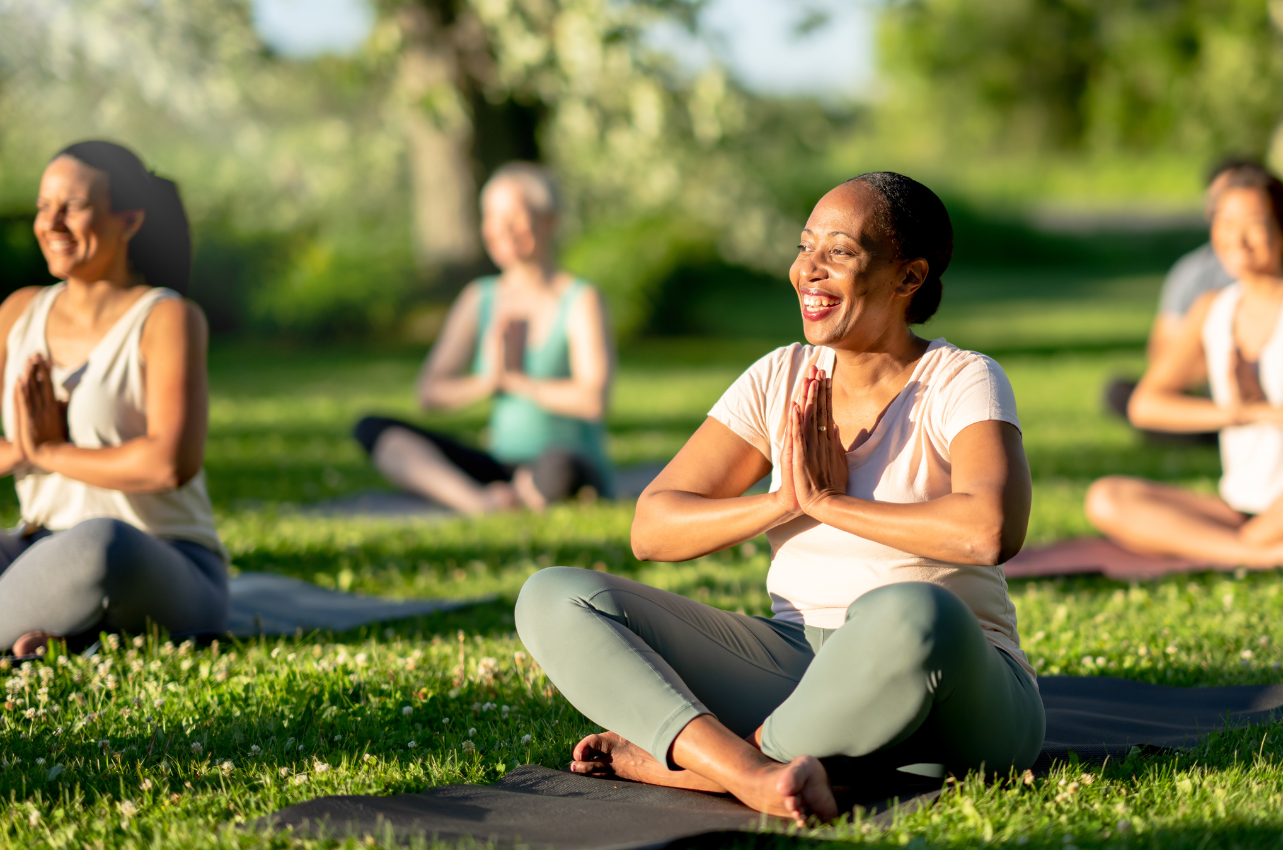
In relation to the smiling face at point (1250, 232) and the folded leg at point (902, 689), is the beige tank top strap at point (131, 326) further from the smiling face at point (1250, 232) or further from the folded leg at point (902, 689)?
the smiling face at point (1250, 232)

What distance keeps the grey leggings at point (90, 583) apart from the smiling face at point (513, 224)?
3.33m

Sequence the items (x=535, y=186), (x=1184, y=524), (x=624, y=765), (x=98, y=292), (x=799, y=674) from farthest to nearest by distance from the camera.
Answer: (x=535, y=186) → (x=1184, y=524) → (x=98, y=292) → (x=799, y=674) → (x=624, y=765)

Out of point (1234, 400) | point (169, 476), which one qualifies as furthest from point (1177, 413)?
point (169, 476)

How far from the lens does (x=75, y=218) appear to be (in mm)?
4336

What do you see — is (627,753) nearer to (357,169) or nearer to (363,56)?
(363,56)

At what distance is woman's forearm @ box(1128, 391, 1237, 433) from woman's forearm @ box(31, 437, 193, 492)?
427 centimetres

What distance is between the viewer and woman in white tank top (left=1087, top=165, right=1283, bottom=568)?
5.66 m

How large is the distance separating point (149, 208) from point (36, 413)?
2.67 ft

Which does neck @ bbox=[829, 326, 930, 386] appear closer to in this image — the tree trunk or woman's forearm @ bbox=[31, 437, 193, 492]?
woman's forearm @ bbox=[31, 437, 193, 492]

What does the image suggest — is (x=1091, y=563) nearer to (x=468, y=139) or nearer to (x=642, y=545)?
(x=642, y=545)

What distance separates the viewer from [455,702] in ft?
12.6

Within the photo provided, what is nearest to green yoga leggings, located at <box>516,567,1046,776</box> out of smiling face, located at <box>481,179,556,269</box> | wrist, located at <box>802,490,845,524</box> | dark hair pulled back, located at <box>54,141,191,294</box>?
wrist, located at <box>802,490,845,524</box>

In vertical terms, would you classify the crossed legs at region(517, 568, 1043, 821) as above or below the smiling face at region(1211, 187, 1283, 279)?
below

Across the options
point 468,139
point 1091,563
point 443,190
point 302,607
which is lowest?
point 302,607
